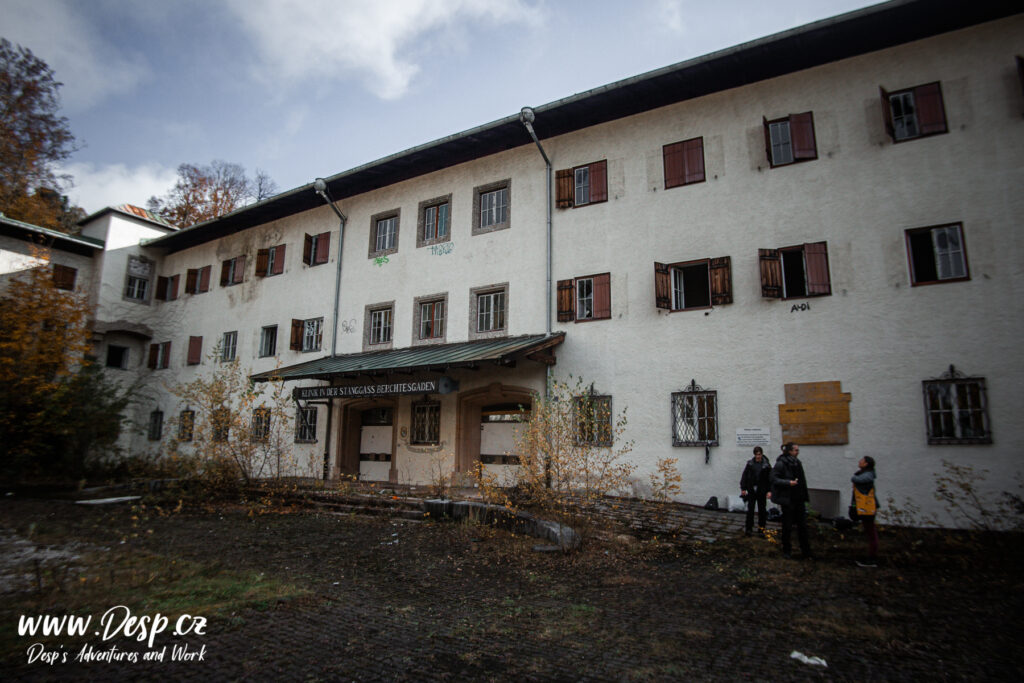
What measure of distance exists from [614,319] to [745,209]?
3.82 metres

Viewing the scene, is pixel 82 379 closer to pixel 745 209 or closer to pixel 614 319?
pixel 614 319

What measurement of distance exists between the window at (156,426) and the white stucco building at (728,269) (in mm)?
9102

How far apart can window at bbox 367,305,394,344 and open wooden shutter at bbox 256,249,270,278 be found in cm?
598

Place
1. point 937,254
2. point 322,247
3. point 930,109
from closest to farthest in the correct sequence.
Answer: point 937,254, point 930,109, point 322,247

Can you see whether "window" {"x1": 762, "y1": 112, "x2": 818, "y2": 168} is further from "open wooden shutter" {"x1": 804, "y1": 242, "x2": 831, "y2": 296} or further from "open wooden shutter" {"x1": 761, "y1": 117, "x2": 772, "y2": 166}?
"open wooden shutter" {"x1": 804, "y1": 242, "x2": 831, "y2": 296}

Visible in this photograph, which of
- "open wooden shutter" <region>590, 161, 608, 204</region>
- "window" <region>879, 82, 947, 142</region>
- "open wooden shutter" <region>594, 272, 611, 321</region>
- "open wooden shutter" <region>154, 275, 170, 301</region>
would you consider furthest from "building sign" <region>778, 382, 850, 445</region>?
"open wooden shutter" <region>154, 275, 170, 301</region>

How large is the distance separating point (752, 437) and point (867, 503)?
3.87 m

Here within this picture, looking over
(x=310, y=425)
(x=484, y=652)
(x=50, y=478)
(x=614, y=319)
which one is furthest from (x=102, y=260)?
(x=484, y=652)

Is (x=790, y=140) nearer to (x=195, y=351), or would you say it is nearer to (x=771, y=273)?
(x=771, y=273)

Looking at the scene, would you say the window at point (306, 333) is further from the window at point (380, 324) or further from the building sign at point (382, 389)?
the building sign at point (382, 389)

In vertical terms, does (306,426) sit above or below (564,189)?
below

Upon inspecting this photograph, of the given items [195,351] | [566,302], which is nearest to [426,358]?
[566,302]

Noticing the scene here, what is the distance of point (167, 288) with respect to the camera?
1049 inches

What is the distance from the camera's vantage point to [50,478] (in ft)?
59.2
